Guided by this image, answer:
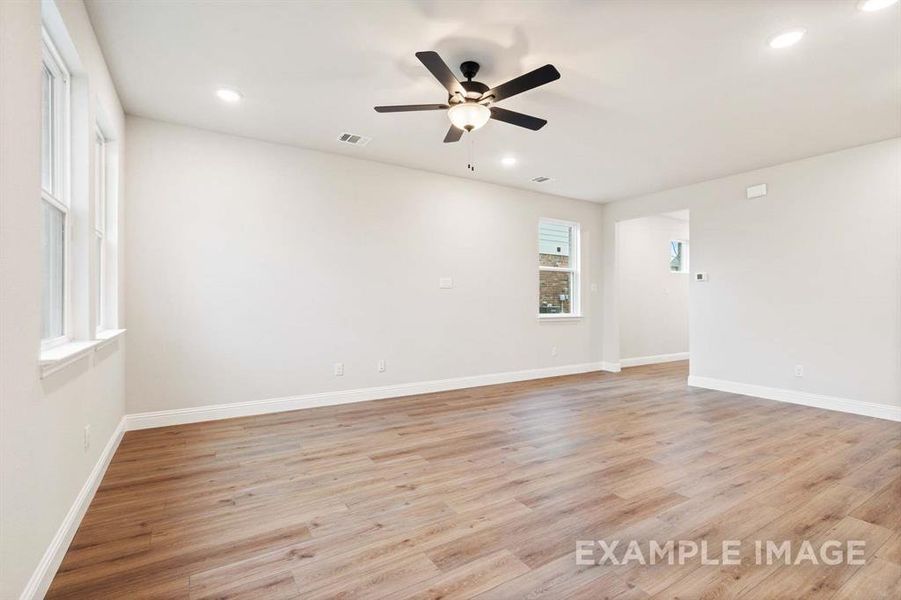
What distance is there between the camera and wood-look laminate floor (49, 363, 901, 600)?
1.68 meters

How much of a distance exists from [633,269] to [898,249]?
353 cm

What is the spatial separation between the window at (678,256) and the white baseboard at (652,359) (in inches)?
63.6

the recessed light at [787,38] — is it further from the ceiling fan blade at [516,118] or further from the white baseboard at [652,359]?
→ the white baseboard at [652,359]

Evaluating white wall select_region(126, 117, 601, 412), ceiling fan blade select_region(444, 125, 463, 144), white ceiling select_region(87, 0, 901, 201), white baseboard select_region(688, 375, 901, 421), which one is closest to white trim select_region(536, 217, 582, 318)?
white wall select_region(126, 117, 601, 412)

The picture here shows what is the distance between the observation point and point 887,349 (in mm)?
4059

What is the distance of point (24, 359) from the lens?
142 centimetres

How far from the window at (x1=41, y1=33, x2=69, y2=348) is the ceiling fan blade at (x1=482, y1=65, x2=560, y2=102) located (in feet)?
7.59

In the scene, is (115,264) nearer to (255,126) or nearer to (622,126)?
(255,126)

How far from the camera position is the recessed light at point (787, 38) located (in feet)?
7.84

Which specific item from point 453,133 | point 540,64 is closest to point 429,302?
point 453,133

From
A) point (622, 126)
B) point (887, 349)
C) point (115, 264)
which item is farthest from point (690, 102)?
point (115, 264)

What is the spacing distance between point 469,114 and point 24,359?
254 cm

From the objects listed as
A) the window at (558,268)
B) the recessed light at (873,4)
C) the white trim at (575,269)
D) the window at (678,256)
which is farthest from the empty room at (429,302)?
the window at (678,256)

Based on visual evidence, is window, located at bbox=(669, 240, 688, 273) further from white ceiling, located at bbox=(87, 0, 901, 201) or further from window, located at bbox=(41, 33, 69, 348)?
window, located at bbox=(41, 33, 69, 348)
